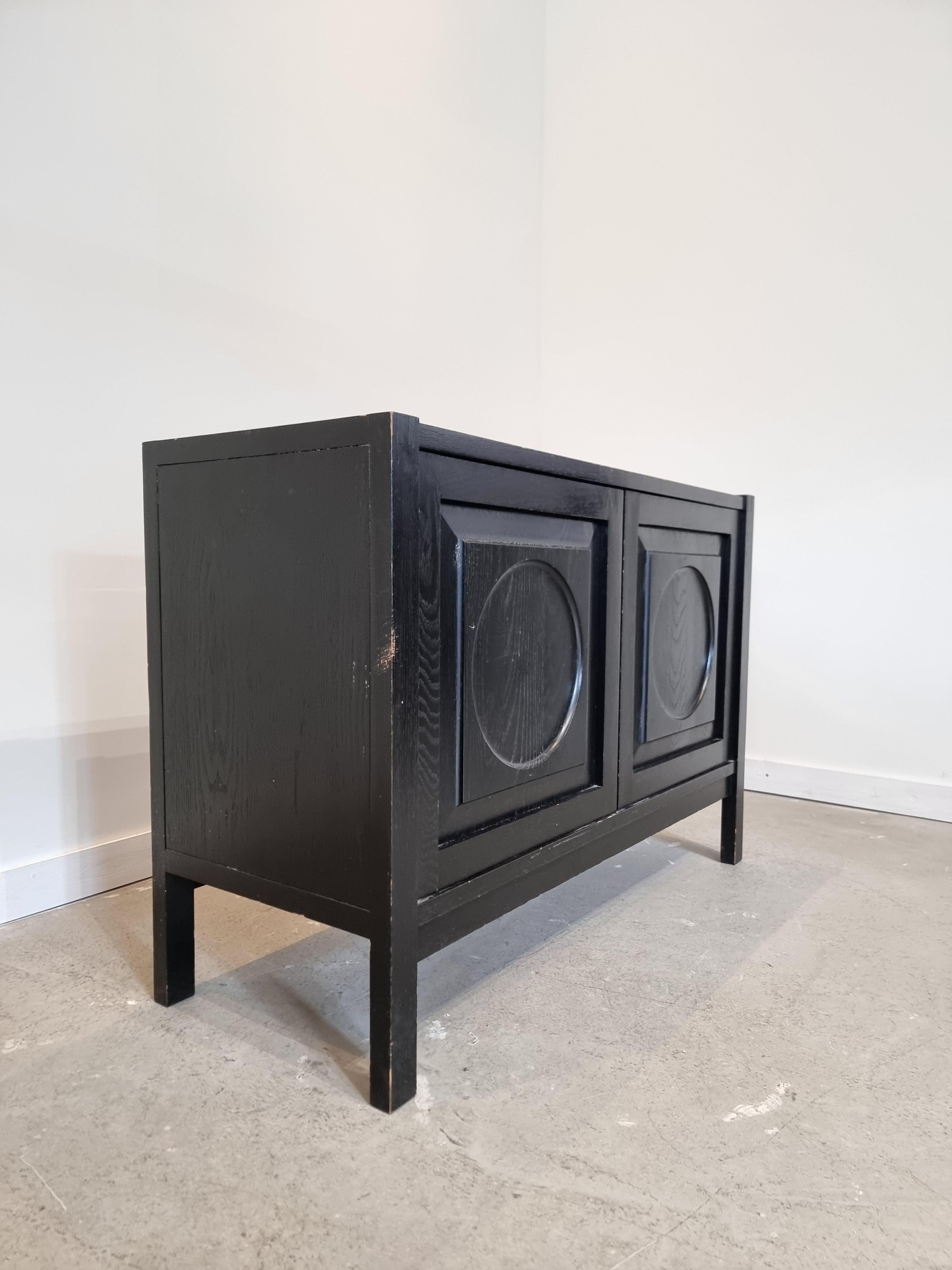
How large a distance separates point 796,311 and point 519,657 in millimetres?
1733

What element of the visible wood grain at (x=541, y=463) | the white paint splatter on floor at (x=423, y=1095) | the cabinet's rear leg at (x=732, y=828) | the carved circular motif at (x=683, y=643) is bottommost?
the white paint splatter on floor at (x=423, y=1095)

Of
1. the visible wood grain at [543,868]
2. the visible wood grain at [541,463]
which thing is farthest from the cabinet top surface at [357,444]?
the visible wood grain at [543,868]

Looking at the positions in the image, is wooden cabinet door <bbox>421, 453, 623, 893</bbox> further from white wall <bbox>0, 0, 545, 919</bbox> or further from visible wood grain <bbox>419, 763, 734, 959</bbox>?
white wall <bbox>0, 0, 545, 919</bbox>

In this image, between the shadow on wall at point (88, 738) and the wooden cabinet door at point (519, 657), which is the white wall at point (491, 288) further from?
the wooden cabinet door at point (519, 657)

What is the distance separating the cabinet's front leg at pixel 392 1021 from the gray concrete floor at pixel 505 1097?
0.08 feet

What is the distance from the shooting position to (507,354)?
9.51ft

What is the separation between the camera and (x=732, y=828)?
1910mm

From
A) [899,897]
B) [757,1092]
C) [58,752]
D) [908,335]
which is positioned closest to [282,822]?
[757,1092]

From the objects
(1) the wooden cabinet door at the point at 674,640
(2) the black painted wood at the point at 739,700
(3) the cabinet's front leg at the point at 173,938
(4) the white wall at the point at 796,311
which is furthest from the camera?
(4) the white wall at the point at 796,311

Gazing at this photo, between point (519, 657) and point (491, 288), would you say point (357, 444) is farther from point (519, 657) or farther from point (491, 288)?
point (491, 288)

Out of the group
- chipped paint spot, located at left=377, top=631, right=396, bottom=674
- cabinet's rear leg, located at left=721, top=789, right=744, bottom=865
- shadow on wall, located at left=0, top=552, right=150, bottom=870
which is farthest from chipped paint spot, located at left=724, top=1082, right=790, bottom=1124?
shadow on wall, located at left=0, top=552, right=150, bottom=870

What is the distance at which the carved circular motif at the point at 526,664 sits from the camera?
3.86ft

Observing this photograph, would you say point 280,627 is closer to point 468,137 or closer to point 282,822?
point 282,822

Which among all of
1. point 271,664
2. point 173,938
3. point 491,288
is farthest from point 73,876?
point 491,288
